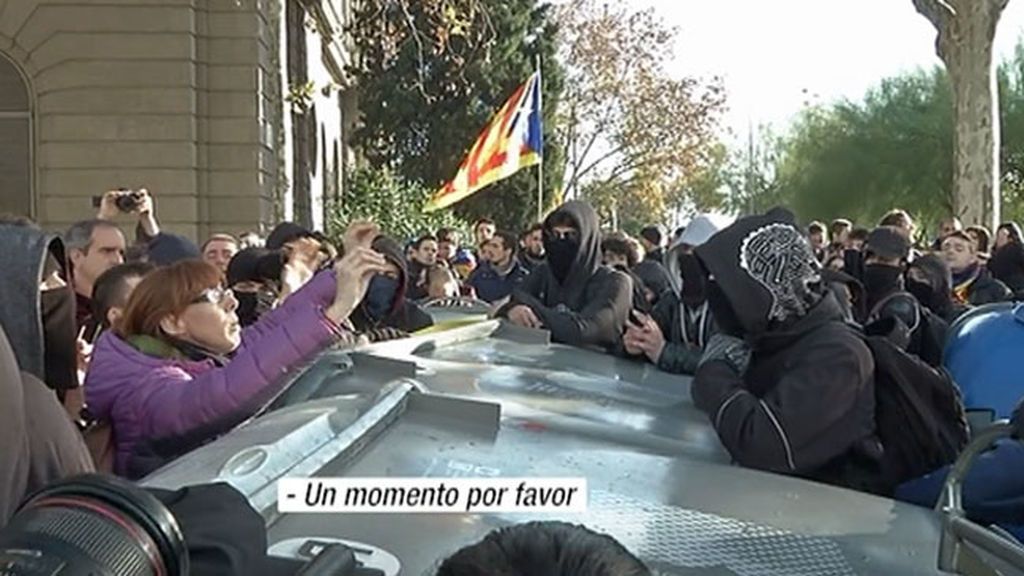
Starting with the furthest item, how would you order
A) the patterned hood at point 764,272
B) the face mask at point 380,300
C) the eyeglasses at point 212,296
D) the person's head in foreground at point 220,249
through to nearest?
the person's head in foreground at point 220,249 → the face mask at point 380,300 → the eyeglasses at point 212,296 → the patterned hood at point 764,272

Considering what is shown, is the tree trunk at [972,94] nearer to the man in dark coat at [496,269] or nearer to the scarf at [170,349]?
the man in dark coat at [496,269]

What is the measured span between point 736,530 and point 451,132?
111 feet

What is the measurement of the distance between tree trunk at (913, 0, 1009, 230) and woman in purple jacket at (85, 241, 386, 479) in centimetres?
1553

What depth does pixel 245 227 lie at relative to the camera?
64.5 ft

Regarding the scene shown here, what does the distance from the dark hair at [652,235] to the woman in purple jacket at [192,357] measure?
1057 cm

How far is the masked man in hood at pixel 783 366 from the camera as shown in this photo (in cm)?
313

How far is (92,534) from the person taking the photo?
1.29 m

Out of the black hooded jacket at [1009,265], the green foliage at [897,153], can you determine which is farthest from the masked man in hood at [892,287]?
the green foliage at [897,153]

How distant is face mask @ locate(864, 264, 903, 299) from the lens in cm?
698

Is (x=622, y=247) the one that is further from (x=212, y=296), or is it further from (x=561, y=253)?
(x=212, y=296)

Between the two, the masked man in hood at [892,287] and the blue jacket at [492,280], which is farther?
the blue jacket at [492,280]

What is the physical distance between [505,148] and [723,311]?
36.9 feet

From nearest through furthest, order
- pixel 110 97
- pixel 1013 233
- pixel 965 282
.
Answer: pixel 965 282
pixel 1013 233
pixel 110 97

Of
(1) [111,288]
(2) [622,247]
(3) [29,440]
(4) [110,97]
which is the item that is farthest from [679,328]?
(4) [110,97]
